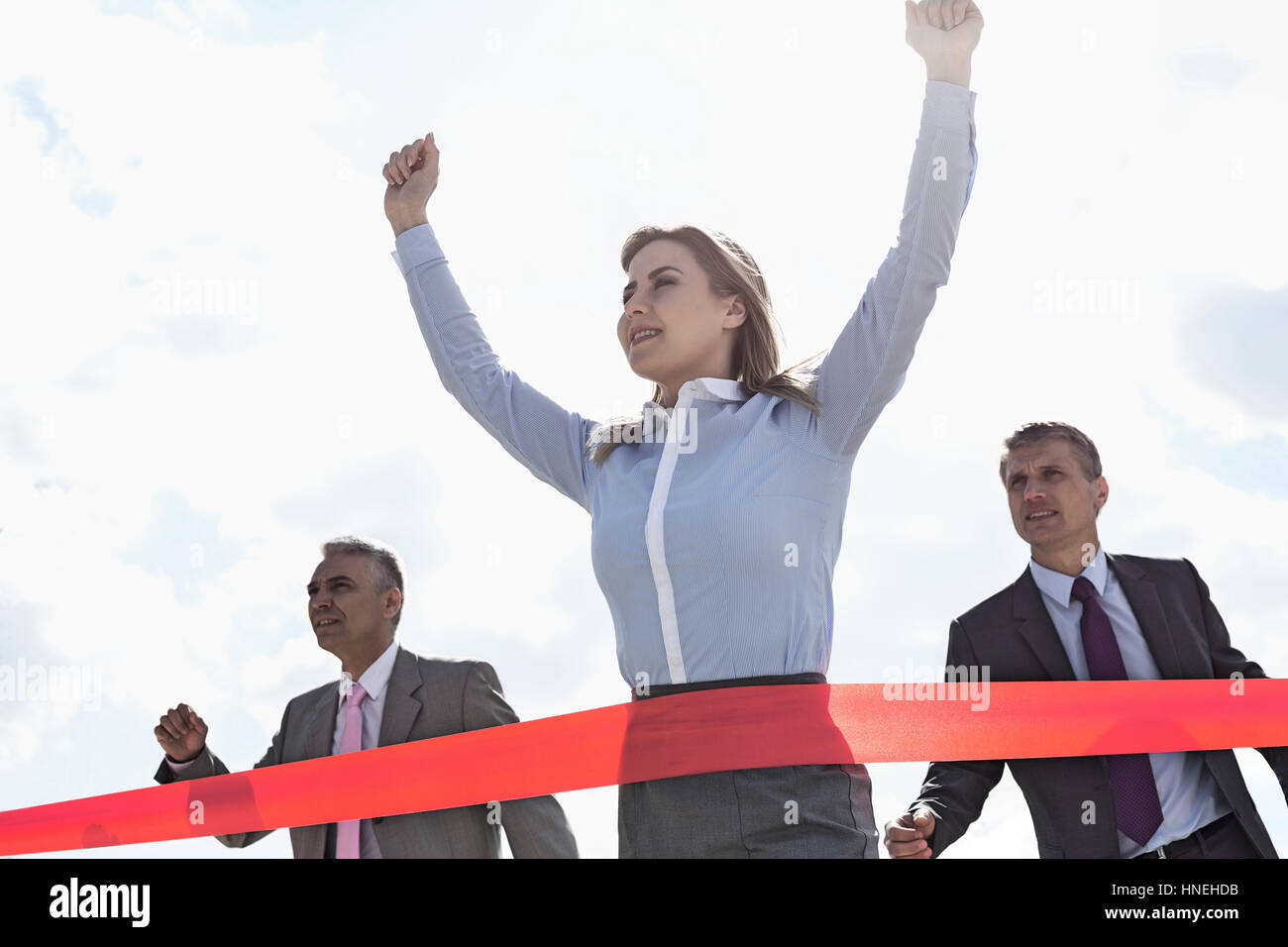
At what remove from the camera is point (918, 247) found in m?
3.51

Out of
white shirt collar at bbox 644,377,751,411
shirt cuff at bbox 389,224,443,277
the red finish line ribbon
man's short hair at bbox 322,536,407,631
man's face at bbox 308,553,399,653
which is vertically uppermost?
shirt cuff at bbox 389,224,443,277

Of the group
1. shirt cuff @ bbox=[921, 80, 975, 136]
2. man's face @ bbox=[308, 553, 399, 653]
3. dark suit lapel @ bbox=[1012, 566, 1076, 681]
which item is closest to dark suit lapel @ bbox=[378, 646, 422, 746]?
man's face @ bbox=[308, 553, 399, 653]

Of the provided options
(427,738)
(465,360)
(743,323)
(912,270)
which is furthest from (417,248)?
(427,738)

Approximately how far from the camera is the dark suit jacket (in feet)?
15.1

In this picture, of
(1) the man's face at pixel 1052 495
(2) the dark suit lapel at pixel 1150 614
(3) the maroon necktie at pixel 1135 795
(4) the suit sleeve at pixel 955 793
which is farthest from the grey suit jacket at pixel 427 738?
(2) the dark suit lapel at pixel 1150 614

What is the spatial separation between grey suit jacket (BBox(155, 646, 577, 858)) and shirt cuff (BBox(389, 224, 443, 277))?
2.23 meters

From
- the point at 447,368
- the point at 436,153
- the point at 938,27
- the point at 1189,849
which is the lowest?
the point at 1189,849

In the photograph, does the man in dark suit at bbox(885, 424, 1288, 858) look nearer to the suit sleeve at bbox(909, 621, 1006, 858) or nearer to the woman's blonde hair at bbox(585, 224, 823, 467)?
the suit sleeve at bbox(909, 621, 1006, 858)

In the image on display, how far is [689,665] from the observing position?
3492 millimetres

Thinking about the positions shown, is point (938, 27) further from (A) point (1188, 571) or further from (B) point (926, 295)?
(A) point (1188, 571)

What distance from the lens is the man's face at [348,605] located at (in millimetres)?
6539

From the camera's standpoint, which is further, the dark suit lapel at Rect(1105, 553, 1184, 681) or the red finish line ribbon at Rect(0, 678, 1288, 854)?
the dark suit lapel at Rect(1105, 553, 1184, 681)
